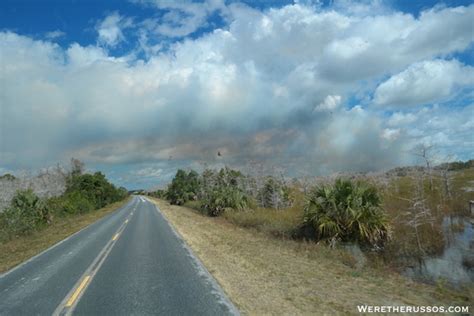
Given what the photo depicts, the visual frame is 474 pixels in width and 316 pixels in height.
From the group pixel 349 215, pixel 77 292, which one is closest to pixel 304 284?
pixel 77 292

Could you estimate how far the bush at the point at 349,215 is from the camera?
647 inches

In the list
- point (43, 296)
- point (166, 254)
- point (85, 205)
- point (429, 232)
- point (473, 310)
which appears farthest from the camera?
point (85, 205)

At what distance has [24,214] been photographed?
31484 millimetres

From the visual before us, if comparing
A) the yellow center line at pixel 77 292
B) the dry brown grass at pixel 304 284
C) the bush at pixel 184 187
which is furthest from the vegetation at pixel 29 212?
the yellow center line at pixel 77 292

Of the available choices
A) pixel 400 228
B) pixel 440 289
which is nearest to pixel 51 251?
pixel 440 289

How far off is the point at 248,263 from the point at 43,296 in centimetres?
582

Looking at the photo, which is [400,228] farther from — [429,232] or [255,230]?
[255,230]

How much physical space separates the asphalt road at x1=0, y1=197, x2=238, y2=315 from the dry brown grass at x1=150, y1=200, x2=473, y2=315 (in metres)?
0.58

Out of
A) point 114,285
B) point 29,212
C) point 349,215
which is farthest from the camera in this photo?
point 29,212

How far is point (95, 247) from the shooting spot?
1695 centimetres

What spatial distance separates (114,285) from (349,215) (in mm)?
10367

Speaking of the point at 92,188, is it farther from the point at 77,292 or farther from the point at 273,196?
the point at 77,292

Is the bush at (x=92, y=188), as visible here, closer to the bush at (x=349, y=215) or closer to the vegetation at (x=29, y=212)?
the vegetation at (x=29, y=212)

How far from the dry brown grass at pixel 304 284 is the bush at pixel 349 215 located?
1780mm
